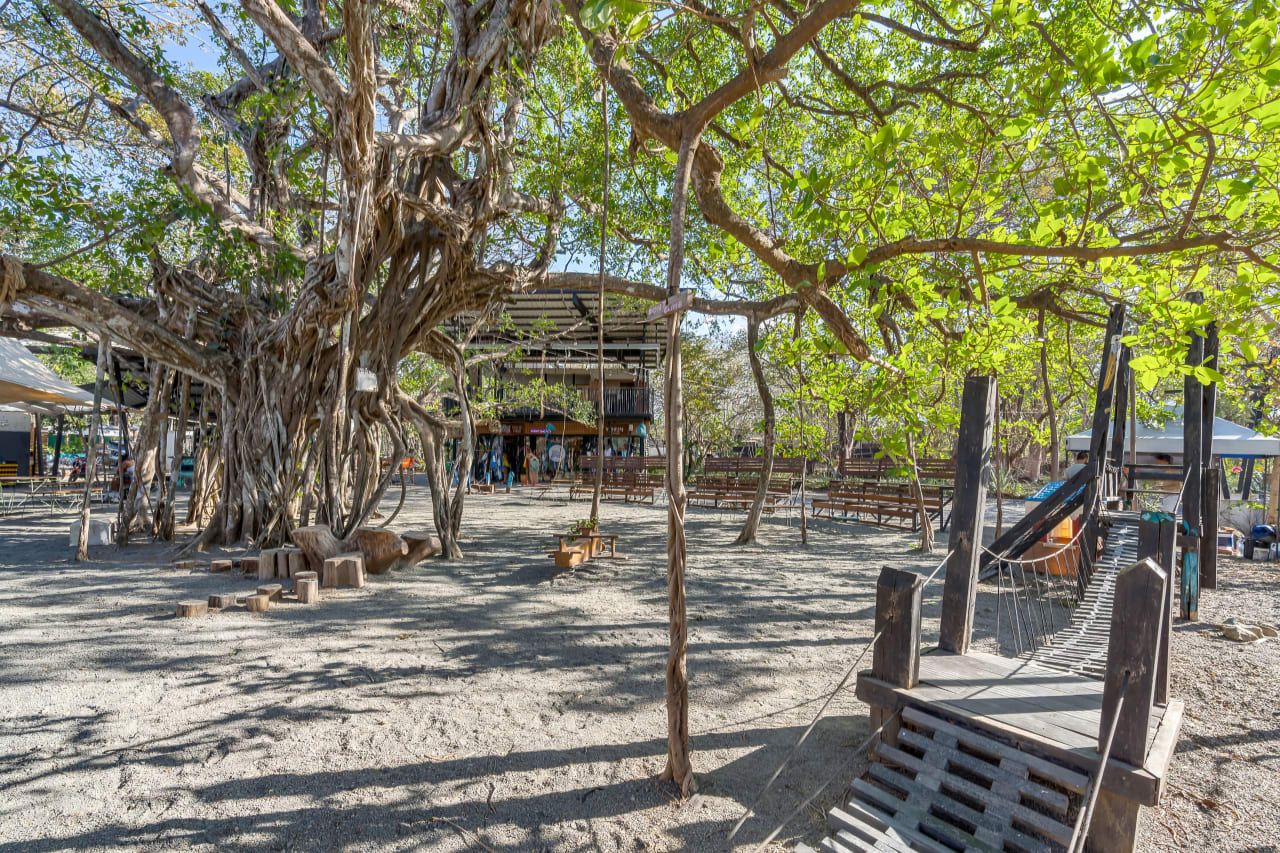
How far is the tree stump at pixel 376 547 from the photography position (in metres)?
7.35

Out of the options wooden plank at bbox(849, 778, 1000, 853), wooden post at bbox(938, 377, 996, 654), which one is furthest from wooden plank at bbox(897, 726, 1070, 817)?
wooden post at bbox(938, 377, 996, 654)

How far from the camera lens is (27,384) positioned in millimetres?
9742

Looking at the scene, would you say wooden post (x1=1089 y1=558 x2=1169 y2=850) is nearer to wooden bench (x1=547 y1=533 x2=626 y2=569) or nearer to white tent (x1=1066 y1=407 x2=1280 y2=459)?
wooden bench (x1=547 y1=533 x2=626 y2=569)

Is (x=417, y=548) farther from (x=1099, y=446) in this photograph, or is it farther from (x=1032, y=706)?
(x=1099, y=446)

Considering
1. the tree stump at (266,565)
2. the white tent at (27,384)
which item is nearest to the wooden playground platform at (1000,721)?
the tree stump at (266,565)

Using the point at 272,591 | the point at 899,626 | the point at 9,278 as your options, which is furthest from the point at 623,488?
the point at 899,626

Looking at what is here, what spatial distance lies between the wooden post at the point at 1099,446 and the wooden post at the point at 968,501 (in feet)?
12.2

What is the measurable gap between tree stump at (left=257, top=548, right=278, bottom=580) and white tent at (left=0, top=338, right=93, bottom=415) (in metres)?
6.39

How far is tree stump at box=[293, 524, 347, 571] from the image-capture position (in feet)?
22.6

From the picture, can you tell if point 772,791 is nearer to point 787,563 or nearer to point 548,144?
point 787,563

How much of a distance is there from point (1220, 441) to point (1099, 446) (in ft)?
24.1

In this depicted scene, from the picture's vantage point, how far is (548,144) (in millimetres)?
A: 8953

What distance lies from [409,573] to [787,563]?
5.26 meters

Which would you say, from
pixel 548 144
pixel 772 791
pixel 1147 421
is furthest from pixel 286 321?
pixel 1147 421
